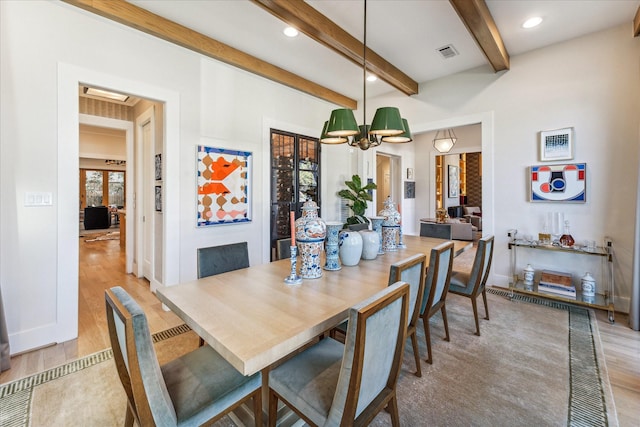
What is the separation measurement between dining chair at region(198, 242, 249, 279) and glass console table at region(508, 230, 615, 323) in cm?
319

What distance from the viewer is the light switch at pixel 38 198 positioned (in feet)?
7.39

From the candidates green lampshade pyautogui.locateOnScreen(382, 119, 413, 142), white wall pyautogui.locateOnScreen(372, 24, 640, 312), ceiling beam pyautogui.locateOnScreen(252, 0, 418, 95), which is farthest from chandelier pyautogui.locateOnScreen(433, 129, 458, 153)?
green lampshade pyautogui.locateOnScreen(382, 119, 413, 142)

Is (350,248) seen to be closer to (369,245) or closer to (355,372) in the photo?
(369,245)

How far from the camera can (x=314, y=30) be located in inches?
106

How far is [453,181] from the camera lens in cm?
898

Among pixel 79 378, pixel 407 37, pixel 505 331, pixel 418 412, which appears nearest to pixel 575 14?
pixel 407 37

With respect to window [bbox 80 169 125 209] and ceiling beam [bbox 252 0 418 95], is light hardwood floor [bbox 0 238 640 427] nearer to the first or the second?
ceiling beam [bbox 252 0 418 95]

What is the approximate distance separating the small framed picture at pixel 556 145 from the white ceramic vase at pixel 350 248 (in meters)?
2.95

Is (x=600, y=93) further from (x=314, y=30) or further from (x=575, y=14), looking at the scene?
(x=314, y=30)

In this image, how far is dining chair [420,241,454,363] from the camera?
1934 millimetres

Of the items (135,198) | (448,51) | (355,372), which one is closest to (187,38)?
(135,198)

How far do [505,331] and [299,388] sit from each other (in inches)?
90.6

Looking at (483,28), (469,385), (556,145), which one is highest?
(483,28)

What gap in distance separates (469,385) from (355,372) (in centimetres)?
139
